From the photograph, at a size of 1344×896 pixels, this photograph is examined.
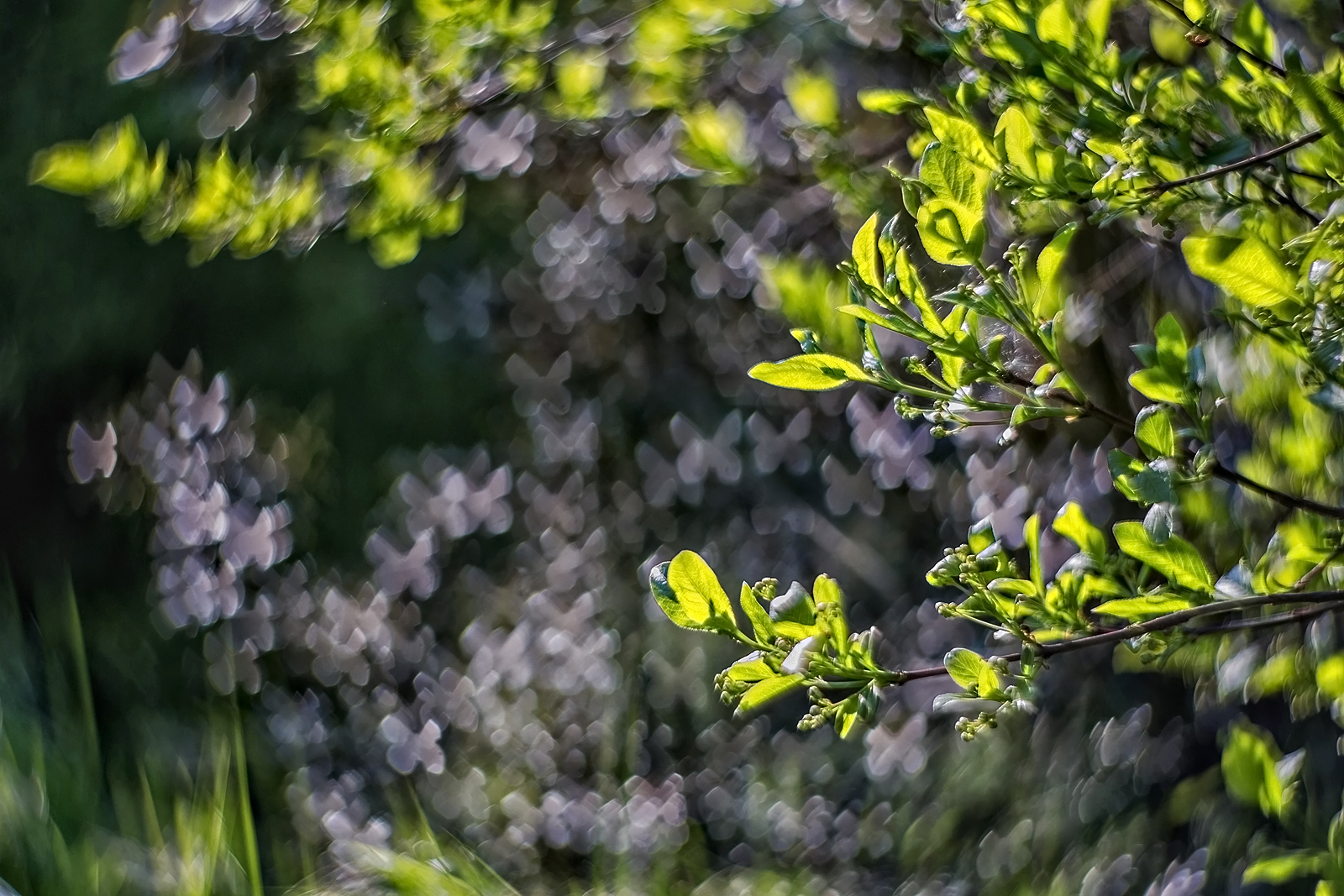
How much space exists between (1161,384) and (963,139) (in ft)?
0.53

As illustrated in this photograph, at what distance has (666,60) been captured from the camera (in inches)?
48.9

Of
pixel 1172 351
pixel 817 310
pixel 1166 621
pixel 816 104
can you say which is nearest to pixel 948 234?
pixel 1172 351

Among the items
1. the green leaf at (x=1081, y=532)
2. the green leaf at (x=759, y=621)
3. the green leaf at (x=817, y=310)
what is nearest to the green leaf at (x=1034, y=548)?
the green leaf at (x=1081, y=532)

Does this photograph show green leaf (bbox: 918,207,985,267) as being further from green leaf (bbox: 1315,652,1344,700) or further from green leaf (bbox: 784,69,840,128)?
green leaf (bbox: 784,69,840,128)

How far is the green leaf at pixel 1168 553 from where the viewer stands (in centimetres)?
55

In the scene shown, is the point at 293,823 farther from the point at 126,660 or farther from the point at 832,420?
the point at 832,420

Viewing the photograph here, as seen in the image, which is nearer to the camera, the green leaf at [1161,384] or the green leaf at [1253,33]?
the green leaf at [1161,384]

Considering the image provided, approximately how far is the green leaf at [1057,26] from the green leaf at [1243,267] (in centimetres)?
20

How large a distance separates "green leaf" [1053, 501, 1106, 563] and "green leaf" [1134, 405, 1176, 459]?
62 millimetres

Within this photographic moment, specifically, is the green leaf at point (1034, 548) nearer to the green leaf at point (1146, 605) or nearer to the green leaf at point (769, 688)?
the green leaf at point (1146, 605)

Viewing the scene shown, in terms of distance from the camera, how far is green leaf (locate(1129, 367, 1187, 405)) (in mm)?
537

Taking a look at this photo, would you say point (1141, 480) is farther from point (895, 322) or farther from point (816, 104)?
point (816, 104)

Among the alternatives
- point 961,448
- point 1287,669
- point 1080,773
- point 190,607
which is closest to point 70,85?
point 190,607

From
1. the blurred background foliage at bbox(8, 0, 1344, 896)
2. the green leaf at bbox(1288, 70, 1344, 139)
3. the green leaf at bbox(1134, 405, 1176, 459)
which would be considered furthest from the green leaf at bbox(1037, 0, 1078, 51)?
the blurred background foliage at bbox(8, 0, 1344, 896)
